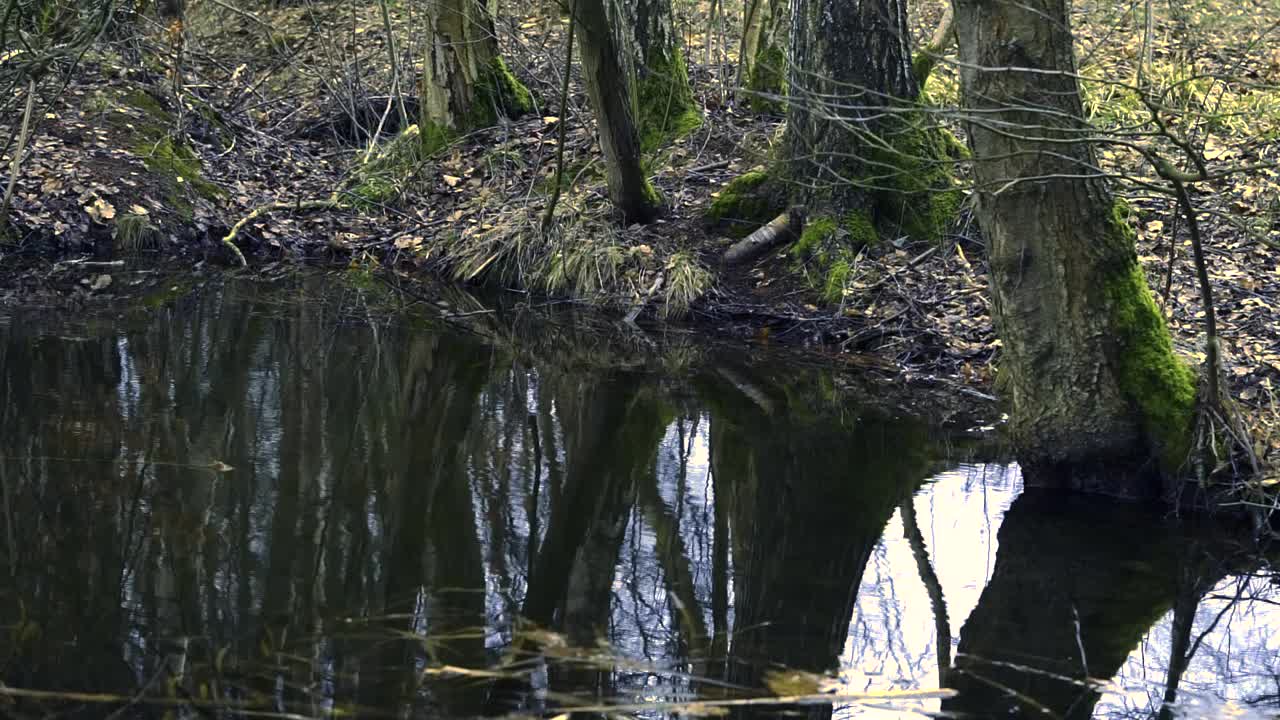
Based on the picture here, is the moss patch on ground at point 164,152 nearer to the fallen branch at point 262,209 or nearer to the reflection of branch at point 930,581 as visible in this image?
the fallen branch at point 262,209

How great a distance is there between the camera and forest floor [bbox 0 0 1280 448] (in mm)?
8883

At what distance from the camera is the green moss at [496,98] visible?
1296cm

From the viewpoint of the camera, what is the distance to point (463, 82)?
12820 millimetres

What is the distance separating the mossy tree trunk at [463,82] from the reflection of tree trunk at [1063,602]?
8.33m

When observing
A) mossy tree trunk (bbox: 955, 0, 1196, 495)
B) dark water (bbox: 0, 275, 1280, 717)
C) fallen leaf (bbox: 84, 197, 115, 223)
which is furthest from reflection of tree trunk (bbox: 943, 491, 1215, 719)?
fallen leaf (bbox: 84, 197, 115, 223)

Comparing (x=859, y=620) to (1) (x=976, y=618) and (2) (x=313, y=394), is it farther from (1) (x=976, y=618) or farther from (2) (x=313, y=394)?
(2) (x=313, y=394)

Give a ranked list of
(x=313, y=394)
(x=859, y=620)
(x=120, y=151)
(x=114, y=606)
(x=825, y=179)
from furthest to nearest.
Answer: (x=120, y=151) → (x=825, y=179) → (x=313, y=394) → (x=859, y=620) → (x=114, y=606)

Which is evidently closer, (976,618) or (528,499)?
(976,618)

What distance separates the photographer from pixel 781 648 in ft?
14.8

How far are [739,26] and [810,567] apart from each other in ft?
36.7

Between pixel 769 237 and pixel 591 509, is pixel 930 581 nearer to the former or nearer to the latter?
pixel 591 509

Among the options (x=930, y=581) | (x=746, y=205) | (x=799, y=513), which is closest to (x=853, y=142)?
(x=746, y=205)

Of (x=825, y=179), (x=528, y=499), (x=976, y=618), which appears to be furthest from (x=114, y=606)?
(x=825, y=179)

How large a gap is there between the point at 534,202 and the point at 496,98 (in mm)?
2384
